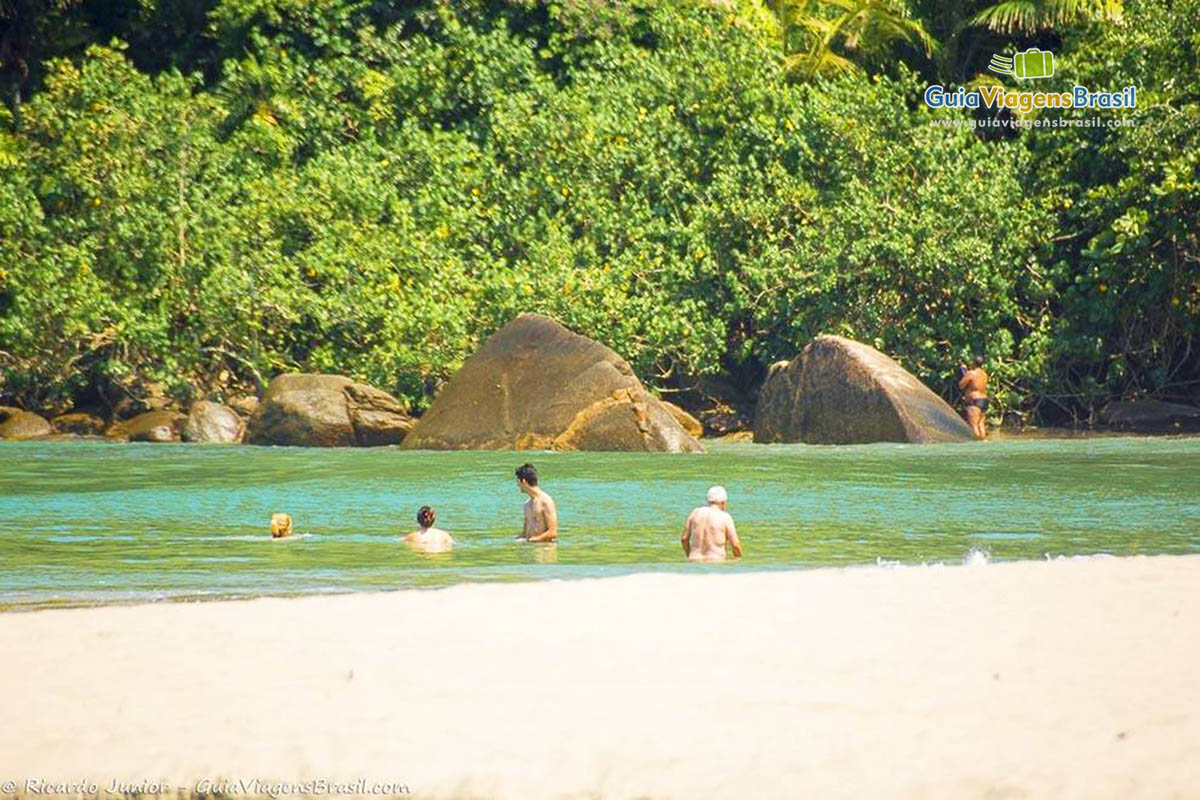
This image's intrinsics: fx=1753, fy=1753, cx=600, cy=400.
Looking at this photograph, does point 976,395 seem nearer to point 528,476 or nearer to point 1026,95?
point 1026,95

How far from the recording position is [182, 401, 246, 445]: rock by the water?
24906 millimetres

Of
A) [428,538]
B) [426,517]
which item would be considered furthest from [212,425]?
[426,517]

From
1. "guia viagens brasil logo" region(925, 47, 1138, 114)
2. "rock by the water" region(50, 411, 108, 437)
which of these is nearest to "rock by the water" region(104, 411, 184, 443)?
"rock by the water" region(50, 411, 108, 437)

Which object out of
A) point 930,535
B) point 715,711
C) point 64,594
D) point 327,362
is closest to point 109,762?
point 715,711

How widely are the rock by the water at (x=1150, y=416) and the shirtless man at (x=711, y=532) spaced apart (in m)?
14.5

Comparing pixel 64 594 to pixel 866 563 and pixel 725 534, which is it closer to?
pixel 725 534

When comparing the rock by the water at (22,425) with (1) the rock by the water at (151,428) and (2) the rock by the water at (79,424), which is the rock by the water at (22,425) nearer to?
(2) the rock by the water at (79,424)

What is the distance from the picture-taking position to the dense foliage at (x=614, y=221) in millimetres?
25391

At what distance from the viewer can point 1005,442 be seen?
2327 centimetres

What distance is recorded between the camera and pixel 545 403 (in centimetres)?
2227

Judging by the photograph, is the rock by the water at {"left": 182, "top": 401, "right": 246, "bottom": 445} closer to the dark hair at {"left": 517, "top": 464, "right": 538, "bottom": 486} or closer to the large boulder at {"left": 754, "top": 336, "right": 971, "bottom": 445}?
the large boulder at {"left": 754, "top": 336, "right": 971, "bottom": 445}

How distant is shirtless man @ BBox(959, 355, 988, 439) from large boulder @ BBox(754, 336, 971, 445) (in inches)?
46.9

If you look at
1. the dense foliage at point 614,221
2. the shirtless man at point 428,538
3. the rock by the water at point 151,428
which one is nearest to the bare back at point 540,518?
the shirtless man at point 428,538

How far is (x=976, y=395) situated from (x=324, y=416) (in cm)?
901
